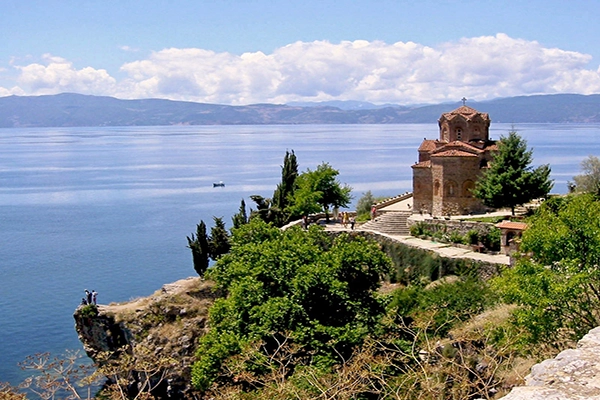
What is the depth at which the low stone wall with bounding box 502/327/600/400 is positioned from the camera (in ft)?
24.7

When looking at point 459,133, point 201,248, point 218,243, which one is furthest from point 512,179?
point 201,248

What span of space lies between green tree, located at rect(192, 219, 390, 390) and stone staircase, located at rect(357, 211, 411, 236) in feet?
34.8

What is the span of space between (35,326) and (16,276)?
9910 millimetres

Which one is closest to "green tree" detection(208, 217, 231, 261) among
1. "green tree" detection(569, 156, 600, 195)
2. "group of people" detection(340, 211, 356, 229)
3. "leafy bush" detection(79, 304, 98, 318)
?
"group of people" detection(340, 211, 356, 229)

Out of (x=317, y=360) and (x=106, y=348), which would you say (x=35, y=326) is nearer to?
(x=106, y=348)

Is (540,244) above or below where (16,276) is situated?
above

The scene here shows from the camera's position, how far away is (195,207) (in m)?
66.1

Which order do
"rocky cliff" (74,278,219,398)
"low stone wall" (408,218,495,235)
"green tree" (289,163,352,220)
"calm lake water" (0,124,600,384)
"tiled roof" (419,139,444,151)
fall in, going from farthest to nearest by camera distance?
1. "tiled roof" (419,139,444,151)
2. "calm lake water" (0,124,600,384)
3. "green tree" (289,163,352,220)
4. "low stone wall" (408,218,495,235)
5. "rocky cliff" (74,278,219,398)

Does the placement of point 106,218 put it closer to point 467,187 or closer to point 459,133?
point 459,133

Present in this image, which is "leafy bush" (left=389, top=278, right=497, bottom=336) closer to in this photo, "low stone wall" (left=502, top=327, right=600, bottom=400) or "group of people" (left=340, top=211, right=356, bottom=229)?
"group of people" (left=340, top=211, right=356, bottom=229)

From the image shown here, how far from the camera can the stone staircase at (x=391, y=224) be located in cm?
3191

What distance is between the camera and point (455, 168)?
106ft

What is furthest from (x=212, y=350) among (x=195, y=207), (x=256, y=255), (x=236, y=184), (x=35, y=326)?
(x=236, y=184)

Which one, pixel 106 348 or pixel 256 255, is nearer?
pixel 256 255
